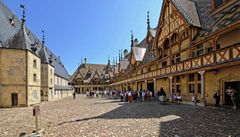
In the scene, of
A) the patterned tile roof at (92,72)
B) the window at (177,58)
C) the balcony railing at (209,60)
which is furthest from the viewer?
the patterned tile roof at (92,72)

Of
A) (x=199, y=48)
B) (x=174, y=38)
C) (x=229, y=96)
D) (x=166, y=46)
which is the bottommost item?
(x=229, y=96)

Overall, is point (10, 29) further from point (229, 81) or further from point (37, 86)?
point (229, 81)

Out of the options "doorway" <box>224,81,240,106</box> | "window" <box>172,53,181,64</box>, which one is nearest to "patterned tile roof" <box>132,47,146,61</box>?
"window" <box>172,53,181,64</box>

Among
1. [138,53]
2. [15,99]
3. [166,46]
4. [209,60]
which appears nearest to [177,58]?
[166,46]

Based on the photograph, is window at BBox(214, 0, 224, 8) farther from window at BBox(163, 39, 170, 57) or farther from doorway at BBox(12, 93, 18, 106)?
doorway at BBox(12, 93, 18, 106)

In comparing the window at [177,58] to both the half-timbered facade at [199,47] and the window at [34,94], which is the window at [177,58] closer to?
the half-timbered facade at [199,47]

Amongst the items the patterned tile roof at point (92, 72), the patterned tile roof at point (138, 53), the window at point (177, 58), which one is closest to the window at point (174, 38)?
the window at point (177, 58)

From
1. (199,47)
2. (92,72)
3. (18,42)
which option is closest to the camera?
(199,47)

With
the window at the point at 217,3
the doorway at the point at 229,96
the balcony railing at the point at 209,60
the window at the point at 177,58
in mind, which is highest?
the window at the point at 217,3

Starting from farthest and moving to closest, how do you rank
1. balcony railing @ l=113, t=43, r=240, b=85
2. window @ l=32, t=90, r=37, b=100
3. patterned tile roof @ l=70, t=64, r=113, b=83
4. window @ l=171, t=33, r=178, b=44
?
patterned tile roof @ l=70, t=64, r=113, b=83, window @ l=32, t=90, r=37, b=100, window @ l=171, t=33, r=178, b=44, balcony railing @ l=113, t=43, r=240, b=85

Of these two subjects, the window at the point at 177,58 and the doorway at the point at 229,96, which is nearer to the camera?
the doorway at the point at 229,96

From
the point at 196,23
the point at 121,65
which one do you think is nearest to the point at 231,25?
the point at 196,23

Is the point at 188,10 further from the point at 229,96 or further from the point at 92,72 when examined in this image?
the point at 92,72

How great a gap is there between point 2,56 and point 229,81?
21.9m
